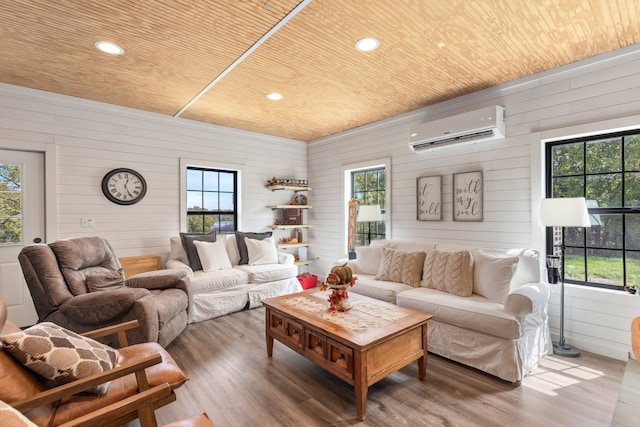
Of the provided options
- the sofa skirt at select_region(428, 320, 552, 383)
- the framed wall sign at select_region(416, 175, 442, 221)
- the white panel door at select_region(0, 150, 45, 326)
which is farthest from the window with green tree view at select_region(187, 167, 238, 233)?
the sofa skirt at select_region(428, 320, 552, 383)

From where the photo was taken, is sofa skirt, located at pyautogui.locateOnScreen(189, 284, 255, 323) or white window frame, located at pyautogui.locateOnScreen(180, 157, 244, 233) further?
white window frame, located at pyautogui.locateOnScreen(180, 157, 244, 233)

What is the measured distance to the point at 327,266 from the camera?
5.50m

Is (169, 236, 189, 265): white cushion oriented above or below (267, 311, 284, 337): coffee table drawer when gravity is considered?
above

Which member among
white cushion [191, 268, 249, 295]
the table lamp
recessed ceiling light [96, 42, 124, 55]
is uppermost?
recessed ceiling light [96, 42, 124, 55]

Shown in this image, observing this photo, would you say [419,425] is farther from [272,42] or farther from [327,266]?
[327,266]

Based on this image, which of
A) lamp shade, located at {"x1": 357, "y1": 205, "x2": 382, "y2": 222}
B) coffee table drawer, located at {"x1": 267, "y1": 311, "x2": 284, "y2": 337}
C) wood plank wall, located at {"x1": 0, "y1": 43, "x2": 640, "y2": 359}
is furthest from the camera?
lamp shade, located at {"x1": 357, "y1": 205, "x2": 382, "y2": 222}

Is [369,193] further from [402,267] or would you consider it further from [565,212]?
[565,212]

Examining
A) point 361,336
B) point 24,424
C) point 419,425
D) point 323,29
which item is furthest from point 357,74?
point 24,424

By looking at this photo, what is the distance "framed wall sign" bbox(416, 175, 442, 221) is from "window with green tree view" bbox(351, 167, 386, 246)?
29.2 inches

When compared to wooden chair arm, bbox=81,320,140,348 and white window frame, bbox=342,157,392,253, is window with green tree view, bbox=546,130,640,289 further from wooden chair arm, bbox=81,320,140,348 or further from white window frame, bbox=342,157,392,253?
wooden chair arm, bbox=81,320,140,348

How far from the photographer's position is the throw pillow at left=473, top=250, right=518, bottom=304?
108 inches

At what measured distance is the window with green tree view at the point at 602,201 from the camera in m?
2.72

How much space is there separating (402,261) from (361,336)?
1585 millimetres

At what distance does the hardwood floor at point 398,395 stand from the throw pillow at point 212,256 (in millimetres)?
1395
